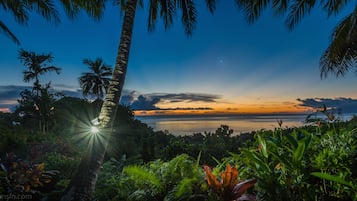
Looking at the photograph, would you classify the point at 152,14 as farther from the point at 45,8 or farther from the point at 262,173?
the point at 262,173

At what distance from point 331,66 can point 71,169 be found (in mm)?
10520

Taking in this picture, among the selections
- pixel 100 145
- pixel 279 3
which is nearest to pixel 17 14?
pixel 100 145

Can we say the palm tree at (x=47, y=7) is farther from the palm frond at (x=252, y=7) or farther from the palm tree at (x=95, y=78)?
the palm tree at (x=95, y=78)

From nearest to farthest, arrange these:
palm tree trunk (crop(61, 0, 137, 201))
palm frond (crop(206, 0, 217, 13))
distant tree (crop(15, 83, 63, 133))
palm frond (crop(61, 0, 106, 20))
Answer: palm tree trunk (crop(61, 0, 137, 201)), palm frond (crop(61, 0, 106, 20)), palm frond (crop(206, 0, 217, 13)), distant tree (crop(15, 83, 63, 133))

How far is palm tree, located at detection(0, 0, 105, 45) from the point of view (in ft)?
17.7

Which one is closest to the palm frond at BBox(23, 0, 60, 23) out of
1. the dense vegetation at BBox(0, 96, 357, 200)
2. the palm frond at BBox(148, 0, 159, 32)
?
the palm frond at BBox(148, 0, 159, 32)

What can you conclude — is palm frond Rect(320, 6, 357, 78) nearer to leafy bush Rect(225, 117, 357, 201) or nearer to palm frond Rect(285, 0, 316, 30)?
palm frond Rect(285, 0, 316, 30)

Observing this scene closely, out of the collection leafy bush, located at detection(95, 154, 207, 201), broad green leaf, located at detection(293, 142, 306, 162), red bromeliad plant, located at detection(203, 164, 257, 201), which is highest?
broad green leaf, located at detection(293, 142, 306, 162)

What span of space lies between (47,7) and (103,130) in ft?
15.1

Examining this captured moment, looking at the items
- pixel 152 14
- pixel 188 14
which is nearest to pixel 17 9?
pixel 152 14

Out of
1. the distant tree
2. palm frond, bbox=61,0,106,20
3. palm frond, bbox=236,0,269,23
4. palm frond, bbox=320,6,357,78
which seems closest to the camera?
palm frond, bbox=61,0,106,20

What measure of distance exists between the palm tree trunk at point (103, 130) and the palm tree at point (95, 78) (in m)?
18.1

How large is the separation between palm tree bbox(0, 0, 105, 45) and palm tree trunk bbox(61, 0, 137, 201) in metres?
1.88

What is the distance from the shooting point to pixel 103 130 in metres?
3.49
